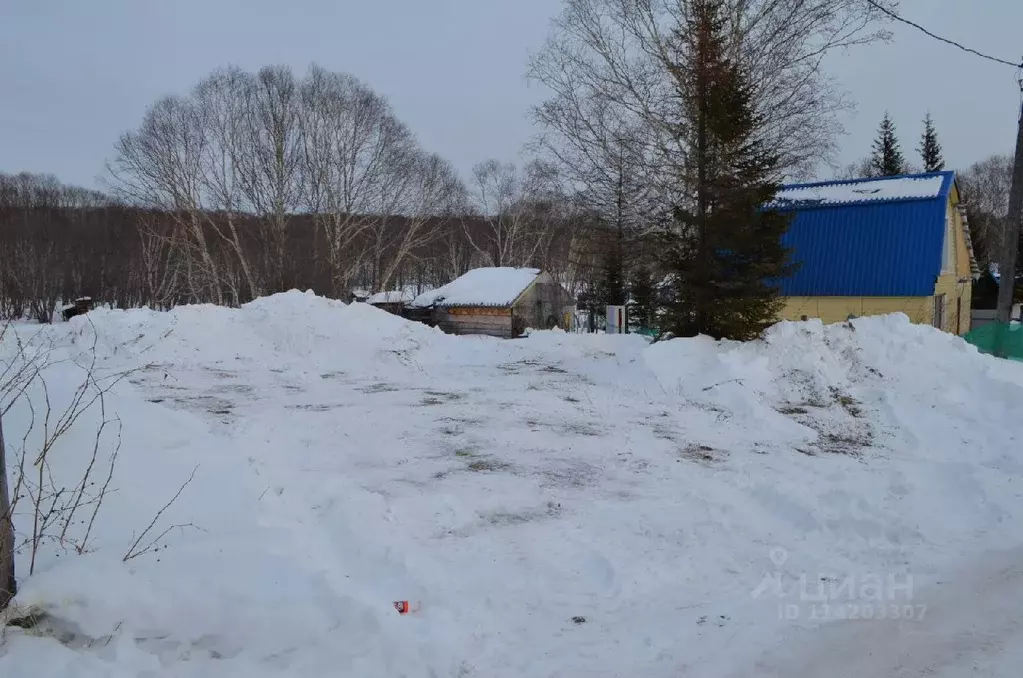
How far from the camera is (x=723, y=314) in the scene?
1234cm

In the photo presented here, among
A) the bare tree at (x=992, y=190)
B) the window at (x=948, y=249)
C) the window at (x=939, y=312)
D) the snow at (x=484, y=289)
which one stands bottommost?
the window at (x=939, y=312)

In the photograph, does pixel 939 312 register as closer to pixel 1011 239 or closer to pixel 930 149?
pixel 1011 239

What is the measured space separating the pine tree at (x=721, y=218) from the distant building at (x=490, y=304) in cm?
1641

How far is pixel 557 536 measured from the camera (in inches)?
186

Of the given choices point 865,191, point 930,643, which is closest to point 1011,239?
point 865,191

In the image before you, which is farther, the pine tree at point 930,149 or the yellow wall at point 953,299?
the pine tree at point 930,149

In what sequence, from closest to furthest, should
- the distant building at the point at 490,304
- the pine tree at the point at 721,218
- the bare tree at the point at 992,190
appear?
the pine tree at the point at 721,218, the distant building at the point at 490,304, the bare tree at the point at 992,190

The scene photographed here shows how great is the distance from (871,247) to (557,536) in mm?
16714

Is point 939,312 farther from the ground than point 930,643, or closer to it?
farther from the ground

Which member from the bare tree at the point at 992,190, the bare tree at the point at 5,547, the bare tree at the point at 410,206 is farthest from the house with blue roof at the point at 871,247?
the bare tree at the point at 992,190

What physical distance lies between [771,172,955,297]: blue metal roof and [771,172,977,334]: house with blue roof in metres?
0.02

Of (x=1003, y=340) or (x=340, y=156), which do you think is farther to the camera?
(x=340, y=156)

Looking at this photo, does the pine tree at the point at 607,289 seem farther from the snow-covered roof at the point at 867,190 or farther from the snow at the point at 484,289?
the snow-covered roof at the point at 867,190

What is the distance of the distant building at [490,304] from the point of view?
96.9 ft
